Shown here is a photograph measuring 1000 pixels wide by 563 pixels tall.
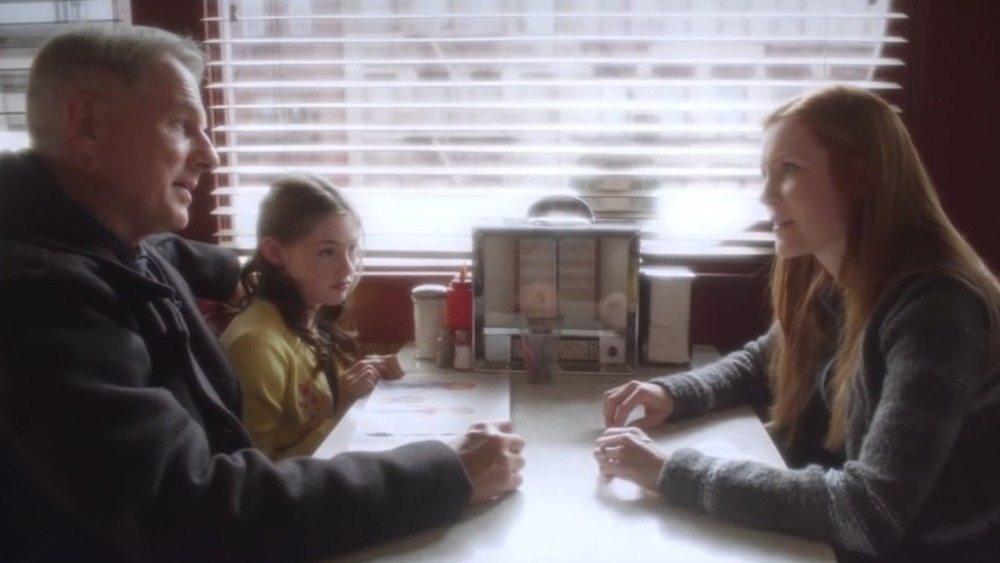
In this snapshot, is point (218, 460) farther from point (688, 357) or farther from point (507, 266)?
point (688, 357)

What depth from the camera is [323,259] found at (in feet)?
5.42

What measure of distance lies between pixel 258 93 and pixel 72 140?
919 mm

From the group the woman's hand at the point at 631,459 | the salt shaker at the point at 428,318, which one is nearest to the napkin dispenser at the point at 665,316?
the salt shaker at the point at 428,318

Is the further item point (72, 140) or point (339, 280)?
point (339, 280)

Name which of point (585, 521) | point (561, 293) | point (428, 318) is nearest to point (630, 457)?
point (585, 521)

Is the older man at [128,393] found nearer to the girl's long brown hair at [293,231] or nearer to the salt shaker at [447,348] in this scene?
the girl's long brown hair at [293,231]

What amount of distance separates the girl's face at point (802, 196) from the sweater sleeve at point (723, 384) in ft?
0.82

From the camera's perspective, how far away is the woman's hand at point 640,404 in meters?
1.44

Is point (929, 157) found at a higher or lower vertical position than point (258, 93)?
lower

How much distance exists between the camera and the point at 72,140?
3.70 feet

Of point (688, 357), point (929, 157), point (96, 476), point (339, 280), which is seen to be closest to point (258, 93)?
point (339, 280)

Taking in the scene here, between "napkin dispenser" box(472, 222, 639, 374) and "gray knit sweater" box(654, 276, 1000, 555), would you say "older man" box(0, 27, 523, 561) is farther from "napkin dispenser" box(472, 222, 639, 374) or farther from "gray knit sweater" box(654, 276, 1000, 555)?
"napkin dispenser" box(472, 222, 639, 374)

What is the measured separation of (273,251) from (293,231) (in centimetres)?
6

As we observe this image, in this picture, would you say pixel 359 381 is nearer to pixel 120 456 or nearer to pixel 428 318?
pixel 428 318
